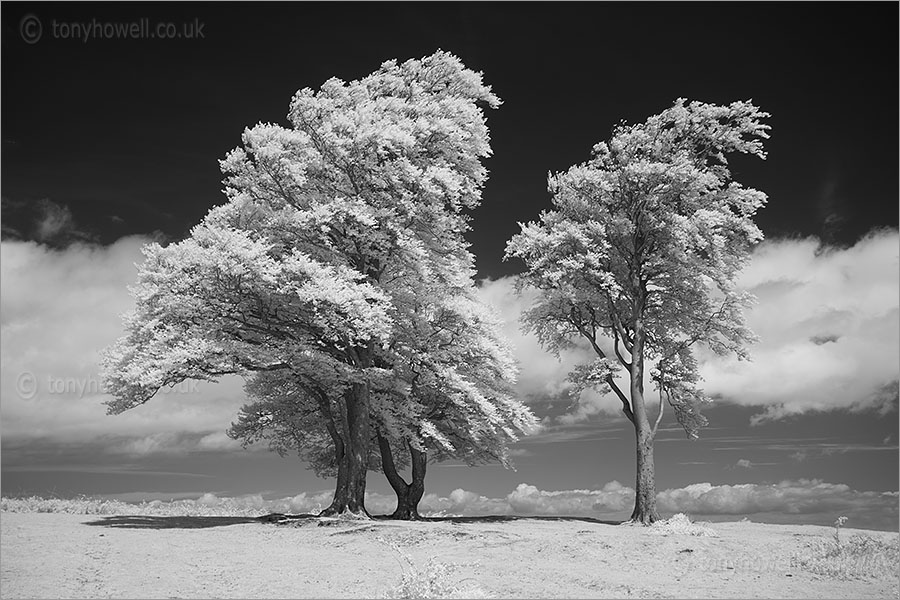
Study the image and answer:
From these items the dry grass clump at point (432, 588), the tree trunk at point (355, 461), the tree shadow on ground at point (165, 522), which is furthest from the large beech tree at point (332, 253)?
the dry grass clump at point (432, 588)

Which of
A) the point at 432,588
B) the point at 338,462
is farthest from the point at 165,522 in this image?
the point at 432,588

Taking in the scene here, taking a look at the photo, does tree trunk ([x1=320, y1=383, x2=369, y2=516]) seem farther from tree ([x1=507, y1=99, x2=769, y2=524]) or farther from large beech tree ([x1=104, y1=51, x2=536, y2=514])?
tree ([x1=507, y1=99, x2=769, y2=524])

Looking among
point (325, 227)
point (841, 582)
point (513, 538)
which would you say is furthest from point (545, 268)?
point (841, 582)

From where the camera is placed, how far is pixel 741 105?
27.4m

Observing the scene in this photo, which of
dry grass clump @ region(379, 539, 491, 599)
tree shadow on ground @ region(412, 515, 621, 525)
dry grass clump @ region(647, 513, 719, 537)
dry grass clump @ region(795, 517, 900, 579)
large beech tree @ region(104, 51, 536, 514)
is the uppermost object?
large beech tree @ region(104, 51, 536, 514)

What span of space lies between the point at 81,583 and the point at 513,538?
33.8ft

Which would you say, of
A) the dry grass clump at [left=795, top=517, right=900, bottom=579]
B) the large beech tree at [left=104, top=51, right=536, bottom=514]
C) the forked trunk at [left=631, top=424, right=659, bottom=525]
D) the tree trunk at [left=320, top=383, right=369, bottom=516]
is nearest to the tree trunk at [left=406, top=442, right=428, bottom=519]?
the large beech tree at [left=104, top=51, right=536, bottom=514]

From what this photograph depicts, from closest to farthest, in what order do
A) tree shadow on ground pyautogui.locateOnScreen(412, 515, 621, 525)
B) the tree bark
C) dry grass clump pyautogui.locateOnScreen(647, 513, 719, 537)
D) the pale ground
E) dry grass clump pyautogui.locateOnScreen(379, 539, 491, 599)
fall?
dry grass clump pyautogui.locateOnScreen(379, 539, 491, 599), the pale ground, dry grass clump pyautogui.locateOnScreen(647, 513, 719, 537), tree shadow on ground pyautogui.locateOnScreen(412, 515, 621, 525), the tree bark

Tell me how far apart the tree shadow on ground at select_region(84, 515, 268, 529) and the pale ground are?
1.06ft

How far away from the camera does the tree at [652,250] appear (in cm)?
2716

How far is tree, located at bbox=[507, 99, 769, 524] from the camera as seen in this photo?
89.1 feet

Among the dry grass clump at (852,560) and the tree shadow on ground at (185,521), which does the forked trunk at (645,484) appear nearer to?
the tree shadow on ground at (185,521)

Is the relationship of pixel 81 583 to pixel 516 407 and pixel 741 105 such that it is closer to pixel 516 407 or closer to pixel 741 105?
pixel 516 407

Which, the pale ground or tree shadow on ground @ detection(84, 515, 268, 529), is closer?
the pale ground
